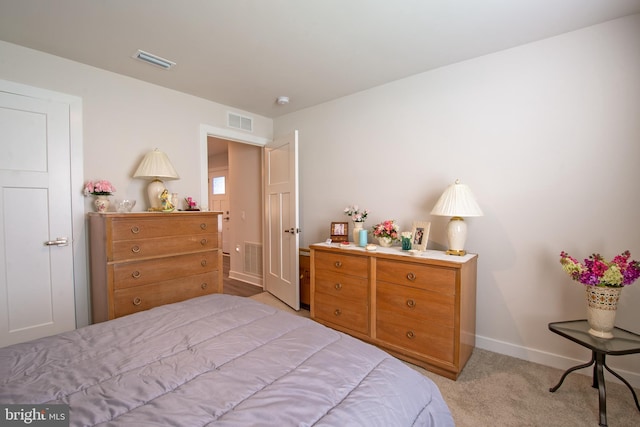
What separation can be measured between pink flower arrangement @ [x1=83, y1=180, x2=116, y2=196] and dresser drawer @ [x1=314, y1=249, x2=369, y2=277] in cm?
197

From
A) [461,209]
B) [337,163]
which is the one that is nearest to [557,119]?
[461,209]

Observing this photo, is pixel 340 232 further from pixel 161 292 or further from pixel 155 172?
pixel 155 172

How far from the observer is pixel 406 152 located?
2.84m

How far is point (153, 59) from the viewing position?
2.39m

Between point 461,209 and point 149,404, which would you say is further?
point 461,209

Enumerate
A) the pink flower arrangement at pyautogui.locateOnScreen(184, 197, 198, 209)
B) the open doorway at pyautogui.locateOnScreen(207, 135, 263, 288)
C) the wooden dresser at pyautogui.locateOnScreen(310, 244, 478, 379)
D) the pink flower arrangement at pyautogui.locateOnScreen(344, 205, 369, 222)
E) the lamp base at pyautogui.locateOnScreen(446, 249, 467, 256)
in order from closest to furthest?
1. the wooden dresser at pyautogui.locateOnScreen(310, 244, 478, 379)
2. the lamp base at pyautogui.locateOnScreen(446, 249, 467, 256)
3. the pink flower arrangement at pyautogui.locateOnScreen(344, 205, 369, 222)
4. the pink flower arrangement at pyautogui.locateOnScreen(184, 197, 198, 209)
5. the open doorway at pyautogui.locateOnScreen(207, 135, 263, 288)

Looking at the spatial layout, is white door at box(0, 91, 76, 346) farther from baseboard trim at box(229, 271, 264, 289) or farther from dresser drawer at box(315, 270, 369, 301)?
baseboard trim at box(229, 271, 264, 289)

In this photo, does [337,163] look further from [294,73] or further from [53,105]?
[53,105]

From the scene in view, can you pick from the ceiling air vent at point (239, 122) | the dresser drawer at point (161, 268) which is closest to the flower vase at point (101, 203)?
the dresser drawer at point (161, 268)

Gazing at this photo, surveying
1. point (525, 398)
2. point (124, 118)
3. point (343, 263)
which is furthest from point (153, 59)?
point (525, 398)

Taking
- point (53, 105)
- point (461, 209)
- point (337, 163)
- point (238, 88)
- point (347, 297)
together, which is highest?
point (238, 88)

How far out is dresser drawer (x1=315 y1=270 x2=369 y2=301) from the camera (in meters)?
2.52

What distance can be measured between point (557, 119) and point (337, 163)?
6.64 feet

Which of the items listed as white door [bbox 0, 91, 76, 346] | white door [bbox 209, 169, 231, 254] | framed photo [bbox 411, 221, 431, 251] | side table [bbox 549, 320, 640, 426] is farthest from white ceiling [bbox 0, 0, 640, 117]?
white door [bbox 209, 169, 231, 254]
